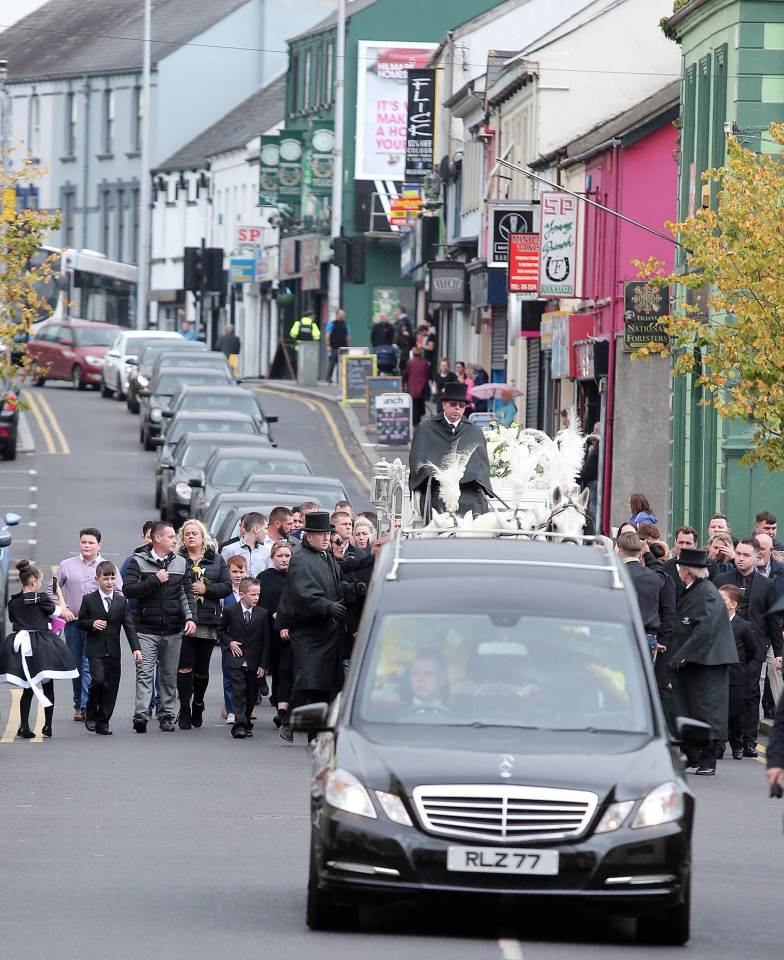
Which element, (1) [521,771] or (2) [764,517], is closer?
(1) [521,771]

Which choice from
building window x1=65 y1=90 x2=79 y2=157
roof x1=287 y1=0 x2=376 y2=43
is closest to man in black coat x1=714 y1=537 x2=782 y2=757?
roof x1=287 y1=0 x2=376 y2=43

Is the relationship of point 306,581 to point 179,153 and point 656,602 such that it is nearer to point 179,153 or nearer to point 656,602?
point 656,602

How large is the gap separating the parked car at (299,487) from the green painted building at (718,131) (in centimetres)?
598

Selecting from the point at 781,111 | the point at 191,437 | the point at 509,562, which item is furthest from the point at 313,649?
the point at 191,437

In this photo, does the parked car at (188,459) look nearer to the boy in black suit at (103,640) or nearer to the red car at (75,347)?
the boy in black suit at (103,640)

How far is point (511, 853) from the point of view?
9148 millimetres

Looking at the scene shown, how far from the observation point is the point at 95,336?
64000mm

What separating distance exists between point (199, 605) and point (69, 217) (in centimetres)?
8146

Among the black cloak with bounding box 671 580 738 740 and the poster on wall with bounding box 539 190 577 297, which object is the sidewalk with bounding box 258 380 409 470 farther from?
the black cloak with bounding box 671 580 738 740

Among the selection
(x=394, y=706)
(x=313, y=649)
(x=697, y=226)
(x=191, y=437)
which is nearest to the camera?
(x=394, y=706)

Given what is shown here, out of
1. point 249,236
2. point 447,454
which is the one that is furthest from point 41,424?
point 447,454

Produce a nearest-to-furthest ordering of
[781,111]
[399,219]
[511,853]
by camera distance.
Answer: [511,853], [781,111], [399,219]

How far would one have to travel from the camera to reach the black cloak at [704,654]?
55.6 feet

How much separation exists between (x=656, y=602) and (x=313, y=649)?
8.78 ft
